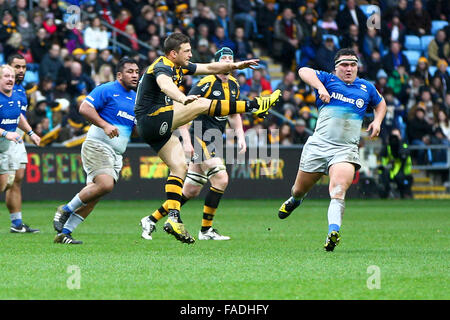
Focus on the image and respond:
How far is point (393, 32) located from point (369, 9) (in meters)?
1.13

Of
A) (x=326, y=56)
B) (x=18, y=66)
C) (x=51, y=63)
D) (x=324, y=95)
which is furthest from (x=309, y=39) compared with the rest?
(x=324, y=95)

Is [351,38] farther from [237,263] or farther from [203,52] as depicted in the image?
[237,263]

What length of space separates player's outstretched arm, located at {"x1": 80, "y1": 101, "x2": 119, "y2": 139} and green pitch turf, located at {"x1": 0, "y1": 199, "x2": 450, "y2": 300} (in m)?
1.34

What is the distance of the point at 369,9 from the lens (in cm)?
3078

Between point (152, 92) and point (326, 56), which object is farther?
point (326, 56)

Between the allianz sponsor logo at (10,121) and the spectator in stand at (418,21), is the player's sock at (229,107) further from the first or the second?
the spectator in stand at (418,21)

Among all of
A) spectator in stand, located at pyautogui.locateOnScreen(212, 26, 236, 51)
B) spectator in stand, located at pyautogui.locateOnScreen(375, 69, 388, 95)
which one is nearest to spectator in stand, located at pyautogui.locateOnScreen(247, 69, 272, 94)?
spectator in stand, located at pyautogui.locateOnScreen(212, 26, 236, 51)

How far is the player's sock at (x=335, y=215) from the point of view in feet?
34.7

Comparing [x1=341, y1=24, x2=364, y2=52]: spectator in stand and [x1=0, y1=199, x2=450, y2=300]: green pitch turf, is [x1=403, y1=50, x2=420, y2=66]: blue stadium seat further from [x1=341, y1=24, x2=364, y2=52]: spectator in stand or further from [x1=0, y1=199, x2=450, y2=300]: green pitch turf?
[x1=0, y1=199, x2=450, y2=300]: green pitch turf

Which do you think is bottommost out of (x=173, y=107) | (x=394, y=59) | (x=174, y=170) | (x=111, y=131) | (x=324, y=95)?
(x=174, y=170)

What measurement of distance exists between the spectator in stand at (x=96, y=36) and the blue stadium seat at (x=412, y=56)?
404 inches

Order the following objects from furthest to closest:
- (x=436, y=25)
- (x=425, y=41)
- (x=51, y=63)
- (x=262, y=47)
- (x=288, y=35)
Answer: (x=436, y=25) < (x=425, y=41) < (x=262, y=47) < (x=288, y=35) < (x=51, y=63)

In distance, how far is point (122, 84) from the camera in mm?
12445

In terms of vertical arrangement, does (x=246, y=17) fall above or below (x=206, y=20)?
above
